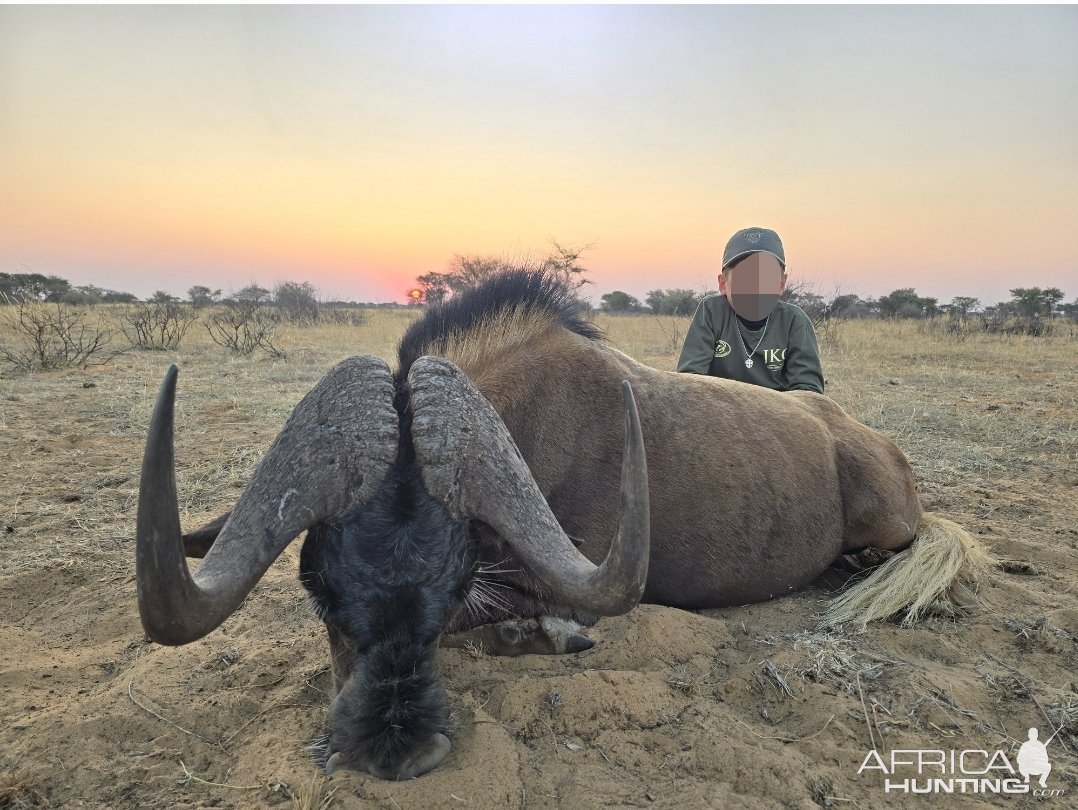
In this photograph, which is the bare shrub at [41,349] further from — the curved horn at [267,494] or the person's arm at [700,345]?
the curved horn at [267,494]

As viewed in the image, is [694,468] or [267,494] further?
[694,468]

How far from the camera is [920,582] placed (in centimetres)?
328

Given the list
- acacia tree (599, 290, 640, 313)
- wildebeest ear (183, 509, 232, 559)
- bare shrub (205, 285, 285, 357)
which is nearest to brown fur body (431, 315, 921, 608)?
wildebeest ear (183, 509, 232, 559)

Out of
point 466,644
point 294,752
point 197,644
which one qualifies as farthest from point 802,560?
point 197,644

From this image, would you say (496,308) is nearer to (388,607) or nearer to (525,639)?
(525,639)

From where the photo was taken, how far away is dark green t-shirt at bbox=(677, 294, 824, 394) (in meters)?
5.32

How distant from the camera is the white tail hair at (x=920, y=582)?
10.4ft

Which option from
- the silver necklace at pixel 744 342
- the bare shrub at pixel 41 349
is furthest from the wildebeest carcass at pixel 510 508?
the bare shrub at pixel 41 349

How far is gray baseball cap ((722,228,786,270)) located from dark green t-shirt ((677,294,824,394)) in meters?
0.43

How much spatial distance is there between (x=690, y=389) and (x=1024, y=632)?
193cm

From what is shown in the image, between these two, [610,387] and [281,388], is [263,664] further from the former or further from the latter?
[281,388]

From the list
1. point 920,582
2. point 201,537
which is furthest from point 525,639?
point 920,582

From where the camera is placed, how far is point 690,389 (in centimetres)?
359

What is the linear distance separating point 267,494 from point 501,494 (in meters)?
0.72
